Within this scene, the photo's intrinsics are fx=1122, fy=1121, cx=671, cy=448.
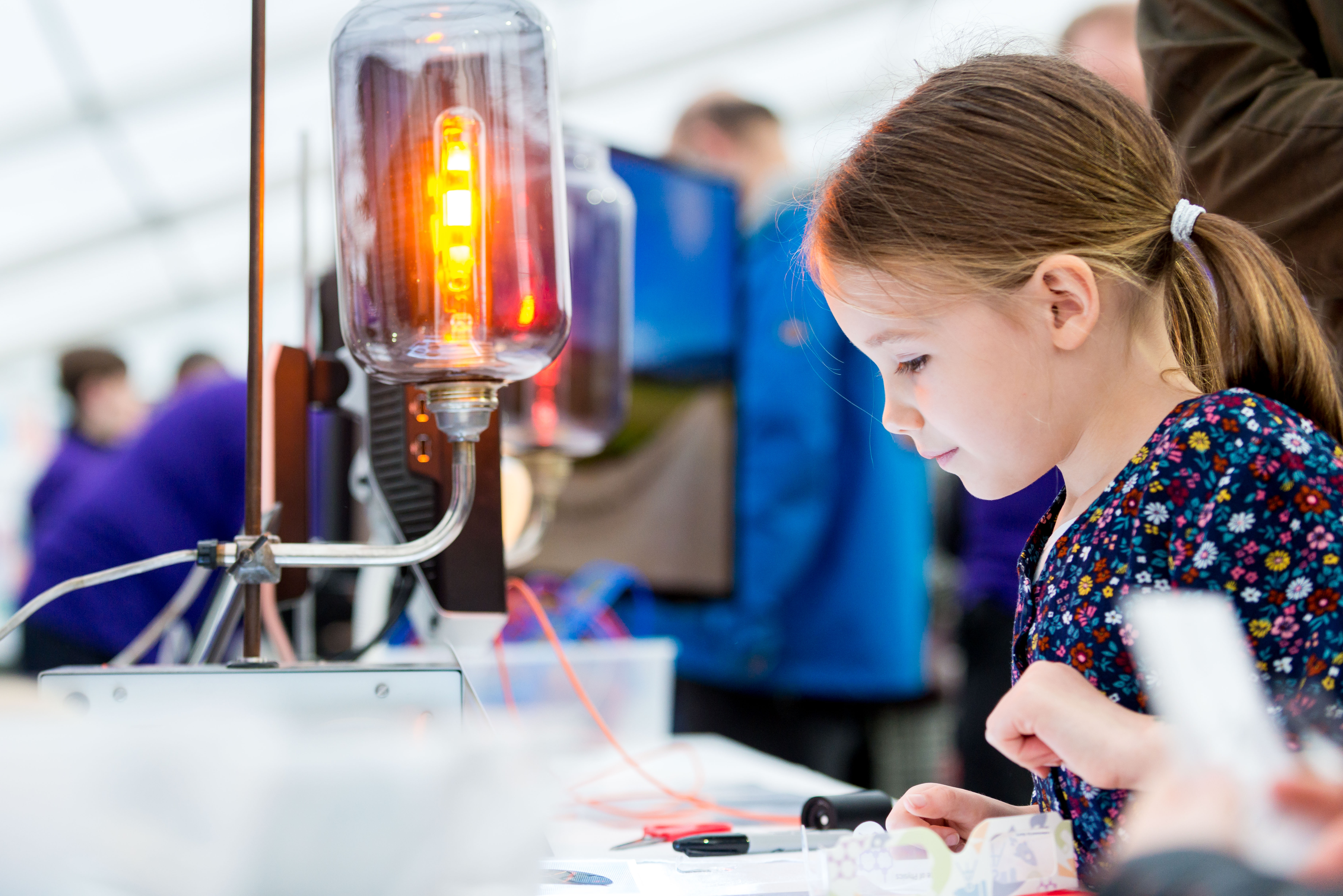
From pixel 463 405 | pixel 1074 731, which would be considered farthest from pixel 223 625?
pixel 1074 731

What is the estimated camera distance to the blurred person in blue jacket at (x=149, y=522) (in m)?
1.72

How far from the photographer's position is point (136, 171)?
16.7 feet

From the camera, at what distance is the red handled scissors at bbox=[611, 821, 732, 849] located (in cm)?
84

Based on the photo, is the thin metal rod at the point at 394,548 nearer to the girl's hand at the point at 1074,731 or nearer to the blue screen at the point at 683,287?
the girl's hand at the point at 1074,731

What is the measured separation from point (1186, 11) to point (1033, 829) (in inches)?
31.6

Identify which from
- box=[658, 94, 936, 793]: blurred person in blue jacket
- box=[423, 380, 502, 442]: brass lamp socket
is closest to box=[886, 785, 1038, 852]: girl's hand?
box=[423, 380, 502, 442]: brass lamp socket

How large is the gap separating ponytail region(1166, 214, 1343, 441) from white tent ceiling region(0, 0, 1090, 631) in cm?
170

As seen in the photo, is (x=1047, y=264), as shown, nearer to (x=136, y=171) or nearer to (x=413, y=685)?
(x=413, y=685)

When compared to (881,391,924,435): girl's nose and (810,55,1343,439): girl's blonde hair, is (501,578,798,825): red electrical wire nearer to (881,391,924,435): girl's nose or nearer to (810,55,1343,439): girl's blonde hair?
(881,391,924,435): girl's nose

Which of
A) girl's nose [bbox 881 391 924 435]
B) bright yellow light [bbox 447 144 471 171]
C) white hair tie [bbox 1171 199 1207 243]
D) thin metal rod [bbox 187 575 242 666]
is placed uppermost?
bright yellow light [bbox 447 144 471 171]

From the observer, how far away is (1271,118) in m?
0.93

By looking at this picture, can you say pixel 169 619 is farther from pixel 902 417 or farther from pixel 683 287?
pixel 683 287

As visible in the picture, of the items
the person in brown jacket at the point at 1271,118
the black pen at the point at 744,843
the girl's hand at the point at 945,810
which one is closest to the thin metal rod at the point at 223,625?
the black pen at the point at 744,843

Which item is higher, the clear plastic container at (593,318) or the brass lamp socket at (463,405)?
the clear plastic container at (593,318)
